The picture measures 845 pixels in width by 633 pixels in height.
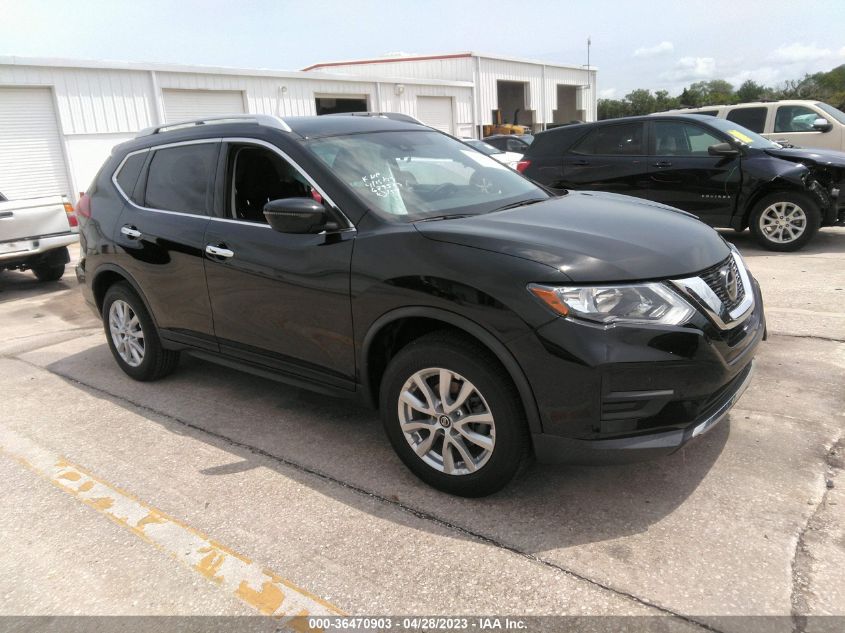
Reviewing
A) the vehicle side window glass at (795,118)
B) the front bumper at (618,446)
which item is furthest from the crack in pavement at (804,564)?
the vehicle side window glass at (795,118)

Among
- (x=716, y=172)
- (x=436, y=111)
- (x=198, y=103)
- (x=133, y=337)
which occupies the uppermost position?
(x=198, y=103)

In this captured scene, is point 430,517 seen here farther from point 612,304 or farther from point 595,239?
point 595,239

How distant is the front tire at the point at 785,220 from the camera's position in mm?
7641

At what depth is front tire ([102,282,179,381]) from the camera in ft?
15.4

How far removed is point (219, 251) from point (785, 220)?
6825mm

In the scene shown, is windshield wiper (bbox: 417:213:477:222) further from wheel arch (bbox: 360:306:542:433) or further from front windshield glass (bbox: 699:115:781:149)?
front windshield glass (bbox: 699:115:781:149)

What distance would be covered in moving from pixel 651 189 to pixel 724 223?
0.97 metres

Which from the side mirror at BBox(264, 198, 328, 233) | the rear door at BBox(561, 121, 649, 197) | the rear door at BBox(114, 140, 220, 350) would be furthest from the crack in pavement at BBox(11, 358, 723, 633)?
the rear door at BBox(561, 121, 649, 197)

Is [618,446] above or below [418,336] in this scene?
below

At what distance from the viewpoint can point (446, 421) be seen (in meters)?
2.96

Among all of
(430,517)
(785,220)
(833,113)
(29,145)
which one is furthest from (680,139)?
(29,145)

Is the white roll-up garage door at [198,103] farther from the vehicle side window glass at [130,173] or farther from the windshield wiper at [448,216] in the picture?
the windshield wiper at [448,216]

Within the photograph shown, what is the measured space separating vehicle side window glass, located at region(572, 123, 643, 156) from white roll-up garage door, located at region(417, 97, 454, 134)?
17.7m

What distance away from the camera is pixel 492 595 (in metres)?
2.44
